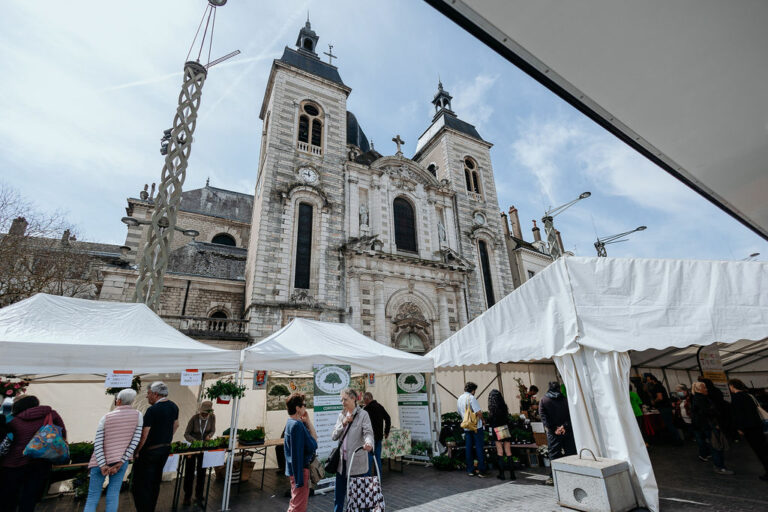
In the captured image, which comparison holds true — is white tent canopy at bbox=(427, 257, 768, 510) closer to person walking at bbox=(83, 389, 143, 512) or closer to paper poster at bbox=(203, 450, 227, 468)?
paper poster at bbox=(203, 450, 227, 468)

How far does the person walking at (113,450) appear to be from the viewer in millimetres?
4098

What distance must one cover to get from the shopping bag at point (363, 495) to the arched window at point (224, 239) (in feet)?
67.5

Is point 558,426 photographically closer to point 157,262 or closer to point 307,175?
point 157,262

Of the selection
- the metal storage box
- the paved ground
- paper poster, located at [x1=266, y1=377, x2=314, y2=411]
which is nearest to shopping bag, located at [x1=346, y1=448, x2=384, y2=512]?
the paved ground

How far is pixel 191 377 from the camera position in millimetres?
5754

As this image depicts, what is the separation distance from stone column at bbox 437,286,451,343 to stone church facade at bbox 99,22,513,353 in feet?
0.16

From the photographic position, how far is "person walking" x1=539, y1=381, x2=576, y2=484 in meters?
5.82

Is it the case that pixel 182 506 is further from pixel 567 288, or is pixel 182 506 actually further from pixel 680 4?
pixel 680 4

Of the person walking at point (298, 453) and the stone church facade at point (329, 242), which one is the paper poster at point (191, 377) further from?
the stone church facade at point (329, 242)

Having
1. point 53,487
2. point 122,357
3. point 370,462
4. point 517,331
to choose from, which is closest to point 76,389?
point 53,487

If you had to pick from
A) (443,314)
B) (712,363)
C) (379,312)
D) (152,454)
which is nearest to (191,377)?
(152,454)

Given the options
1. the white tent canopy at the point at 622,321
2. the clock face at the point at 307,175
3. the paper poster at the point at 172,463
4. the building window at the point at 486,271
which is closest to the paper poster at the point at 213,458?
the paper poster at the point at 172,463

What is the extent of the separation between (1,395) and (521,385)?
453 inches

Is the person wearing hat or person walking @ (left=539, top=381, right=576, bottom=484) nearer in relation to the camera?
person walking @ (left=539, top=381, right=576, bottom=484)
